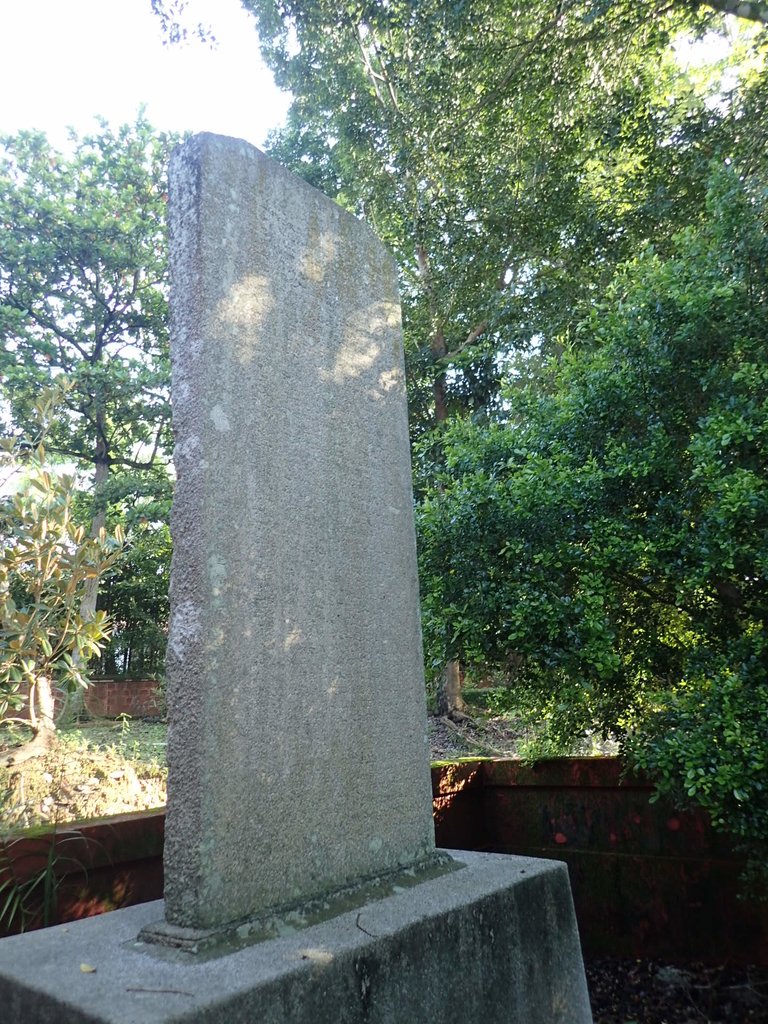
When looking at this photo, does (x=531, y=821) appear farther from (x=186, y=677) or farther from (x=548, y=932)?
(x=186, y=677)

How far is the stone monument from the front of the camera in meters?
1.67

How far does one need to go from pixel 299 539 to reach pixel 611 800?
2.43 meters

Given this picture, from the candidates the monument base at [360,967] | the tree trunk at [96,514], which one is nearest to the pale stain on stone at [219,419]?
the monument base at [360,967]

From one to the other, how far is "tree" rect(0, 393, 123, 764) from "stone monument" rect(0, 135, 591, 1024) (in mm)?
1745

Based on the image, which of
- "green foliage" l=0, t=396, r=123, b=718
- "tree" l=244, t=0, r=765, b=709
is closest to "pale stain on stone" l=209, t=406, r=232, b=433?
"green foliage" l=0, t=396, r=123, b=718

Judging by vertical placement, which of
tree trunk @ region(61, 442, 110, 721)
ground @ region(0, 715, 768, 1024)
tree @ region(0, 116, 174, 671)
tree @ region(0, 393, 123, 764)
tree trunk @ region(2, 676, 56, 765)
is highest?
tree @ region(0, 116, 174, 671)

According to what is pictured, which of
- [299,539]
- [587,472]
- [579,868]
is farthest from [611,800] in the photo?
[299,539]

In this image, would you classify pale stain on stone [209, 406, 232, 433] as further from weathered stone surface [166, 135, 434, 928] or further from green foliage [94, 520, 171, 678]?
green foliage [94, 520, 171, 678]

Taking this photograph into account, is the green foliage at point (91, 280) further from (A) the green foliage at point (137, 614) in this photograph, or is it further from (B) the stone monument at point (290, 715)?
(B) the stone monument at point (290, 715)

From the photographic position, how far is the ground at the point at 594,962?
303 centimetres

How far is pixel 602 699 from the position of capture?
3406 mm

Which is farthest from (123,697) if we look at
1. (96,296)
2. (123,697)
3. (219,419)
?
(219,419)

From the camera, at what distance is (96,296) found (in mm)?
13648

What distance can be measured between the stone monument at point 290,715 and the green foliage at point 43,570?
1.74 meters
